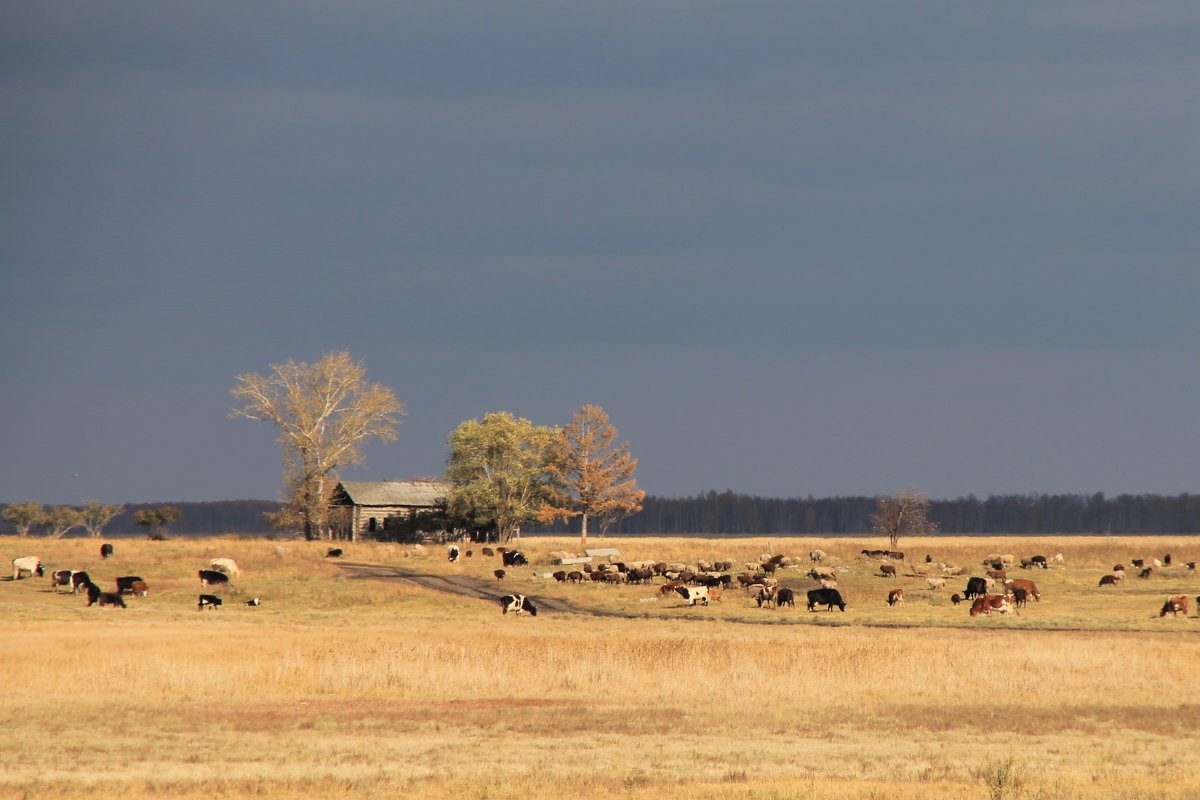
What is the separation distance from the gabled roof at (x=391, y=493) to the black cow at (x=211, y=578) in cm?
4139

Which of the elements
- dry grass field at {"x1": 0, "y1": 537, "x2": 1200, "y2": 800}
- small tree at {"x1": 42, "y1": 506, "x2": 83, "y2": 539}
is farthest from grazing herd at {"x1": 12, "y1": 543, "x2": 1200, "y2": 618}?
small tree at {"x1": 42, "y1": 506, "x2": 83, "y2": 539}

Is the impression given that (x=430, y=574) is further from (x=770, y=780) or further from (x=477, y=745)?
(x=770, y=780)

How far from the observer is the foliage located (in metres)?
98.4

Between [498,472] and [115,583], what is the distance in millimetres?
45182

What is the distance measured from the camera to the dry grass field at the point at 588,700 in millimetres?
19203

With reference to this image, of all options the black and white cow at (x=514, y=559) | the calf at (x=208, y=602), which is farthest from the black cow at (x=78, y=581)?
the black and white cow at (x=514, y=559)

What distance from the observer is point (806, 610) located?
55.1 metres

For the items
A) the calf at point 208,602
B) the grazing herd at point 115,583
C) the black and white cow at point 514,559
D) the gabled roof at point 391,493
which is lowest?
the calf at point 208,602

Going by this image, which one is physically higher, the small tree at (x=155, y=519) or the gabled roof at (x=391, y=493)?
the gabled roof at (x=391, y=493)

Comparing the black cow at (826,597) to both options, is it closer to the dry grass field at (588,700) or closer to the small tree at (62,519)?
the dry grass field at (588,700)

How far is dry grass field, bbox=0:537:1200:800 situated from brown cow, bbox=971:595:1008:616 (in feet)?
4.13

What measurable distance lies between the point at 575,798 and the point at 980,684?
685 inches

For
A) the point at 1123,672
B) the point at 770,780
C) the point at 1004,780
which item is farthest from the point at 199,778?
the point at 1123,672

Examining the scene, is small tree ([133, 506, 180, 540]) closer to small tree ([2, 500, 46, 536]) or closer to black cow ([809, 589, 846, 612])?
small tree ([2, 500, 46, 536])
